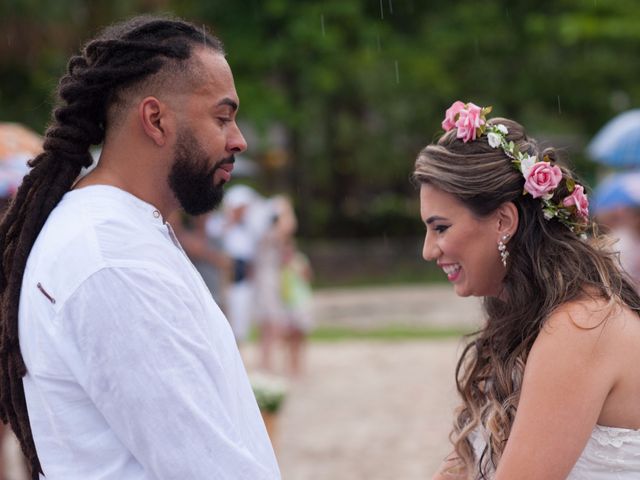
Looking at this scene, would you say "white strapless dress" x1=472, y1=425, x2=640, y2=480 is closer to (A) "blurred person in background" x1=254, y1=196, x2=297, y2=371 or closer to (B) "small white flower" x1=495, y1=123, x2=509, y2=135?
(B) "small white flower" x1=495, y1=123, x2=509, y2=135

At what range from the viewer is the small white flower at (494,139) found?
9.40 feet

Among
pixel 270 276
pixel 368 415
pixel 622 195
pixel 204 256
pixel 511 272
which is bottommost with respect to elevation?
pixel 368 415

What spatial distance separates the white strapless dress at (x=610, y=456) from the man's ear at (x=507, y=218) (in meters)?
0.55

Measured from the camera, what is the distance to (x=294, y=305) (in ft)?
37.4

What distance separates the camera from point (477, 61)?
89.5 feet

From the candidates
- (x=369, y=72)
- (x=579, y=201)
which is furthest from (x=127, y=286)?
(x=369, y=72)

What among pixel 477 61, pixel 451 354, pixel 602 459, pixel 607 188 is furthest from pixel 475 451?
pixel 477 61

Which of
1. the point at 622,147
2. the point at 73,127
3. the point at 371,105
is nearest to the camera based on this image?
the point at 73,127

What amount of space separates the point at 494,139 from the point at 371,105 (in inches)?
1025

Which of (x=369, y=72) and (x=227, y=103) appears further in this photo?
(x=369, y=72)

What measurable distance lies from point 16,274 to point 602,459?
4.88 feet

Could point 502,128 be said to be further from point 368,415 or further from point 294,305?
point 294,305

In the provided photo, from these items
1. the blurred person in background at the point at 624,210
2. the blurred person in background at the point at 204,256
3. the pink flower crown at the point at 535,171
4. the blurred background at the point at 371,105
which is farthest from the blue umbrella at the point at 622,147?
the pink flower crown at the point at 535,171

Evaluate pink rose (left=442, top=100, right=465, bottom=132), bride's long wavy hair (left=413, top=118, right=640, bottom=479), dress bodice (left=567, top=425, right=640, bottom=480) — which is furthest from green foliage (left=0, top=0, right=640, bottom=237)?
dress bodice (left=567, top=425, right=640, bottom=480)
